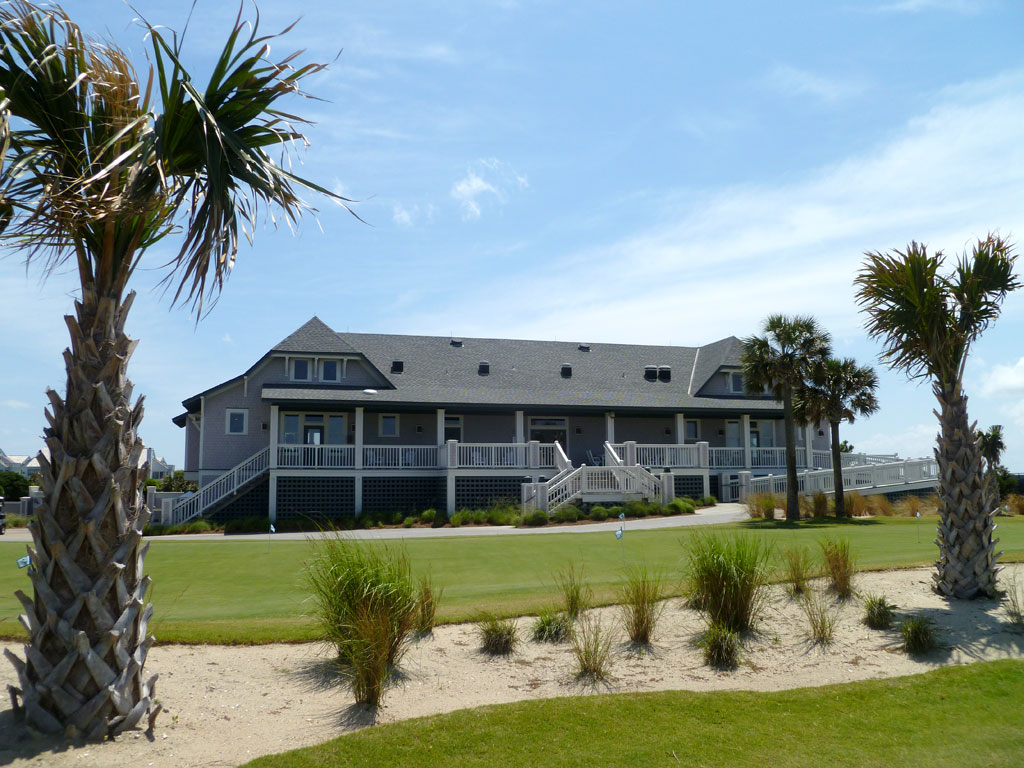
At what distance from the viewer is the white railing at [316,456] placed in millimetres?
31016

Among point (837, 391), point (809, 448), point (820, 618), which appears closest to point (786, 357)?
point (837, 391)

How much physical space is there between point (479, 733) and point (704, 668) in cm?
281

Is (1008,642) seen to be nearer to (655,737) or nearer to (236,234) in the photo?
(655,737)

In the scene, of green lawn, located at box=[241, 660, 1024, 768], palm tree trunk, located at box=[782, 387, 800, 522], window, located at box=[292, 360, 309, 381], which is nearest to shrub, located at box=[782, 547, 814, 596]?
green lawn, located at box=[241, 660, 1024, 768]

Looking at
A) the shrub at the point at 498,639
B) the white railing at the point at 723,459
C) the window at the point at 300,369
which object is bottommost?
the shrub at the point at 498,639

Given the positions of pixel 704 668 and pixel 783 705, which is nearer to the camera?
pixel 783 705

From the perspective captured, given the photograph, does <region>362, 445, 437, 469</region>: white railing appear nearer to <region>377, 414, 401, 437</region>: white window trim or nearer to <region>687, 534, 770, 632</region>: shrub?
<region>377, 414, 401, 437</region>: white window trim

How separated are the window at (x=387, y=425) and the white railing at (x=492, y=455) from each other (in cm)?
475

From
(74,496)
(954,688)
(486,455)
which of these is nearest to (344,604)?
(74,496)

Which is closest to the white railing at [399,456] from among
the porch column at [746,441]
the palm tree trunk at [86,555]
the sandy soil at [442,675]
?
the porch column at [746,441]

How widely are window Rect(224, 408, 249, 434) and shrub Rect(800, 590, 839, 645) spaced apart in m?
28.2

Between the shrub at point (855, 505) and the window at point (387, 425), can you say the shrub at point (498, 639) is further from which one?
the window at point (387, 425)

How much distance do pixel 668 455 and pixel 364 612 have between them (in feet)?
86.9

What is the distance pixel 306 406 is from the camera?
107 ft
